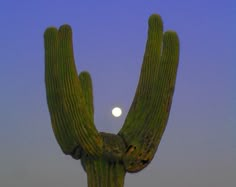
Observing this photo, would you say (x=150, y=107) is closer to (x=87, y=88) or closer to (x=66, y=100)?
(x=66, y=100)

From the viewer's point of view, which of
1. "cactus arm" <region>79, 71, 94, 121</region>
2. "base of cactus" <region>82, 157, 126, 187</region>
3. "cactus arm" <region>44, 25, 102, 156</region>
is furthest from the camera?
"cactus arm" <region>79, 71, 94, 121</region>

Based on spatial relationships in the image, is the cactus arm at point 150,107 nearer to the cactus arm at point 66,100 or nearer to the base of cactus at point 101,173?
the base of cactus at point 101,173

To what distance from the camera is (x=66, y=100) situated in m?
7.92

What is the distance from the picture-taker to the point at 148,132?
27.6 ft

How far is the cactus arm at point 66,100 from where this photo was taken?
7.93m

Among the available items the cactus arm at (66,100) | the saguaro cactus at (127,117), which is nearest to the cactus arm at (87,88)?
the saguaro cactus at (127,117)

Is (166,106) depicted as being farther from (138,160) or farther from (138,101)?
(138,160)

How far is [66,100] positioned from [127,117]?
123 cm

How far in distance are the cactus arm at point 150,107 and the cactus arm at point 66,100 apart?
616 mm

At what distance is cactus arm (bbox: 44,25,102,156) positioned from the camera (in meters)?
7.93

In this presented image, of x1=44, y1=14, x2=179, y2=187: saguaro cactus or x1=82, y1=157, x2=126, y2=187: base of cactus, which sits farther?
x1=82, y1=157, x2=126, y2=187: base of cactus

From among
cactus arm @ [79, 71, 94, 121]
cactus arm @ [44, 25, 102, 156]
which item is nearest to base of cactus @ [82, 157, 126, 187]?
cactus arm @ [44, 25, 102, 156]

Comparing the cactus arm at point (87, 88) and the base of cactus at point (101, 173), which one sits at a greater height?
the cactus arm at point (87, 88)

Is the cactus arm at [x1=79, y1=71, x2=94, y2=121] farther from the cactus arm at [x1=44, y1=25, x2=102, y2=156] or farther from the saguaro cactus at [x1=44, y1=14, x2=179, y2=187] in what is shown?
the cactus arm at [x1=44, y1=25, x2=102, y2=156]
